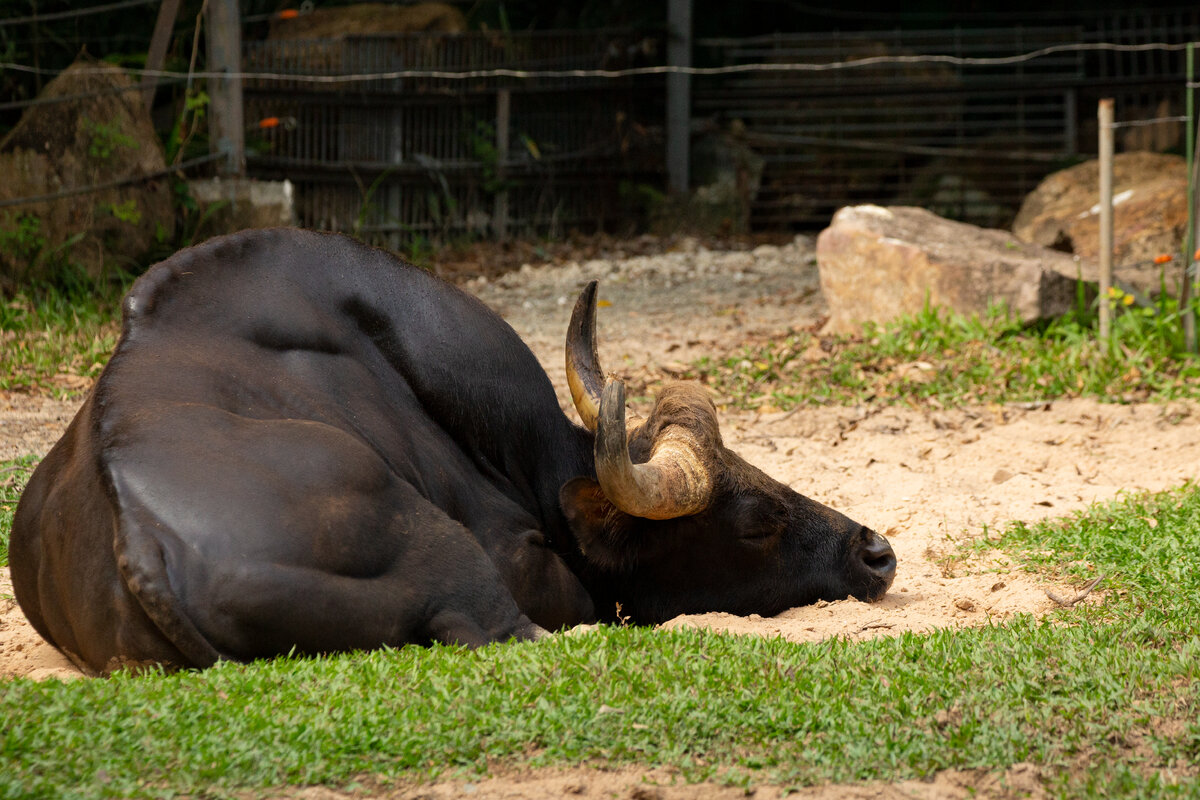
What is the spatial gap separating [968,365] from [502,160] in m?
6.64

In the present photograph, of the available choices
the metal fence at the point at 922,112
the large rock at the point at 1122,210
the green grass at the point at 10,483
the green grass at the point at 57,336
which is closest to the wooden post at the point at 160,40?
the green grass at the point at 57,336

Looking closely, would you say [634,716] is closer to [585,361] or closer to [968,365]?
[585,361]

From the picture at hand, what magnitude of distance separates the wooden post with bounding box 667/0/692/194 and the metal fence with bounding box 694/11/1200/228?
0.43m

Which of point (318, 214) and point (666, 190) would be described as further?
point (666, 190)

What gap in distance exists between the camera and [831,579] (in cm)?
434

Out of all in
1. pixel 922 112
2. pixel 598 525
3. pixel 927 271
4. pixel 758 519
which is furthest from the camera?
pixel 922 112

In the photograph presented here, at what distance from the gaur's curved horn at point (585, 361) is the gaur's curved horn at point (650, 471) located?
1.04 ft

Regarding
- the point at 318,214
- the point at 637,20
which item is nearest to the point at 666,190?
the point at 637,20

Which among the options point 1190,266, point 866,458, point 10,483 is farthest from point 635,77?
point 10,483

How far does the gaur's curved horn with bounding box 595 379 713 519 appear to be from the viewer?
3.61 metres

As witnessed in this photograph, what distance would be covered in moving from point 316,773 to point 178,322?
1.67m

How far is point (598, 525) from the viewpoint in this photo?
4.16m

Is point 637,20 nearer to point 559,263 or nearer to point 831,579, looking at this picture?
point 559,263

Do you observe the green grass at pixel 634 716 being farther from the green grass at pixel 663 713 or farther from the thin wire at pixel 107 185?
the thin wire at pixel 107 185
